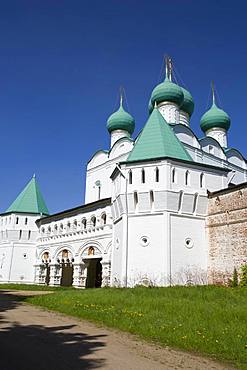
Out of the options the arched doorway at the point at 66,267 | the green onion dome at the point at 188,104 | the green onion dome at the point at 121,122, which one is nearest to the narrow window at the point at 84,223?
the arched doorway at the point at 66,267

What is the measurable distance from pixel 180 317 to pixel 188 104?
70.8 ft

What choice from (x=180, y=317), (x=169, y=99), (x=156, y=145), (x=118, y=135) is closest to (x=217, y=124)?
(x=169, y=99)

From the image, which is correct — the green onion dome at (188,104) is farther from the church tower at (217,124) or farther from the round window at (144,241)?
the round window at (144,241)

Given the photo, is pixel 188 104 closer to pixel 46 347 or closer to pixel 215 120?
pixel 215 120

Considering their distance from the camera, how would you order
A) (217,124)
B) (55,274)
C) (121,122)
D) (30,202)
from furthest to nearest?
(30,202)
(121,122)
(217,124)
(55,274)

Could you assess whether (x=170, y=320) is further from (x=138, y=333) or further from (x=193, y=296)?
(x=193, y=296)

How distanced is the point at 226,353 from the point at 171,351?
82 cm

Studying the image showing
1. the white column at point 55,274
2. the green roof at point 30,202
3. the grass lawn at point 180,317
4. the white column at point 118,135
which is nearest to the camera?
the grass lawn at point 180,317

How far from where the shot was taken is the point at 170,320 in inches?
306

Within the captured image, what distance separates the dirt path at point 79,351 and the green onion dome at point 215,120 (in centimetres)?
2301

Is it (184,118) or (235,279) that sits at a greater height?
(184,118)

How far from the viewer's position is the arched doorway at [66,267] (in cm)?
2548

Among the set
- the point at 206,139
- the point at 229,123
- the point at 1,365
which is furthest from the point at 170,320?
the point at 229,123

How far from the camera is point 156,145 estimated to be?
1809cm
